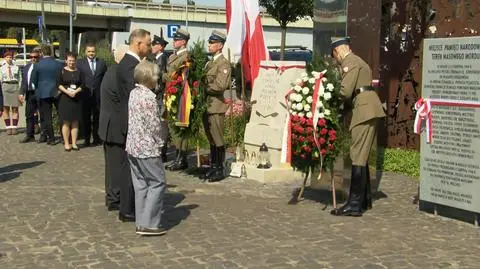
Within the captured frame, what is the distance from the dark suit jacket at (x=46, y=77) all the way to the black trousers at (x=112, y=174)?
6.49 metres

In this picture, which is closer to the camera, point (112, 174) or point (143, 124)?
point (143, 124)

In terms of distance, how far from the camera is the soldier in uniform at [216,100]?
902 cm

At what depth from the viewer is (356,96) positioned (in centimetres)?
704

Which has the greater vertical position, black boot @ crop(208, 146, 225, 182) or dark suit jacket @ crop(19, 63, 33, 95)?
dark suit jacket @ crop(19, 63, 33, 95)

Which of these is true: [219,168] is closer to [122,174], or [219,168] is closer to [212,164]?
[212,164]

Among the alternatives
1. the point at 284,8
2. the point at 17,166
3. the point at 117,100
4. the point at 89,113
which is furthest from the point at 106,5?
the point at 117,100

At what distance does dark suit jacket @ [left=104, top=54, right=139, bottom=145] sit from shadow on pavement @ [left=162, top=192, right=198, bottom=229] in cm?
95

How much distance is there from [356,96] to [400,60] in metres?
3.73

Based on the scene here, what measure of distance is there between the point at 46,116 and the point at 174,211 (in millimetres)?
7015

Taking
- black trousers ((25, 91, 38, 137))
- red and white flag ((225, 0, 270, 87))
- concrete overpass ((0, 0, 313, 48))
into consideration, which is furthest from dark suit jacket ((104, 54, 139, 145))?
concrete overpass ((0, 0, 313, 48))

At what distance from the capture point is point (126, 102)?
271 inches

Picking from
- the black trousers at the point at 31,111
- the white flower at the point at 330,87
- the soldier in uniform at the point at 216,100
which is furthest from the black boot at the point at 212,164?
the black trousers at the point at 31,111

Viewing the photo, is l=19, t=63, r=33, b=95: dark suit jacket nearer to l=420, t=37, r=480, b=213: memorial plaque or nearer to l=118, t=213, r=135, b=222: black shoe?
l=118, t=213, r=135, b=222: black shoe

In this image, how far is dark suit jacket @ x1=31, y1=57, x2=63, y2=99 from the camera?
13.3m
